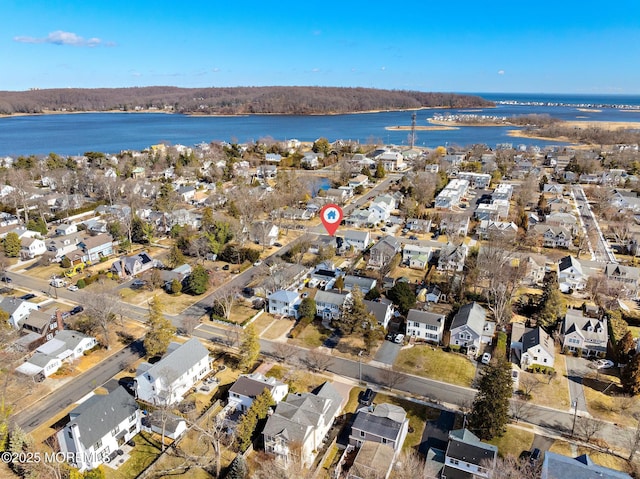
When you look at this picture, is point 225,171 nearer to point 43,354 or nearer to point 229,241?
point 229,241

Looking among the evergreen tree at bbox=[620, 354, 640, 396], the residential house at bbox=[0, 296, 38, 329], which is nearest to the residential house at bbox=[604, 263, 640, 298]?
the evergreen tree at bbox=[620, 354, 640, 396]

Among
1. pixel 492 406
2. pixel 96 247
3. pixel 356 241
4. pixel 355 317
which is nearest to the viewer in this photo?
pixel 492 406

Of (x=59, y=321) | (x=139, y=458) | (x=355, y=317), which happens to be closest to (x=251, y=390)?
(x=139, y=458)

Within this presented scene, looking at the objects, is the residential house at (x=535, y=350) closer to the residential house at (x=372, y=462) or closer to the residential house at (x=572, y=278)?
the residential house at (x=572, y=278)

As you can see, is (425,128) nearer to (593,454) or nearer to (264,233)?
(264,233)

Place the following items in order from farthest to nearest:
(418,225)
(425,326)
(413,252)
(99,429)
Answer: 1. (418,225)
2. (413,252)
3. (425,326)
4. (99,429)

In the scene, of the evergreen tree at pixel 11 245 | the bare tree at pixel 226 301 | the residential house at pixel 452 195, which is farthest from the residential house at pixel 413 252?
the evergreen tree at pixel 11 245
